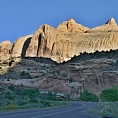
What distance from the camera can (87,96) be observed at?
81.9 meters

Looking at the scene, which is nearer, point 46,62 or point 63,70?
point 63,70

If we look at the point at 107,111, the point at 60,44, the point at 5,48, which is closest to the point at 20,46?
the point at 5,48

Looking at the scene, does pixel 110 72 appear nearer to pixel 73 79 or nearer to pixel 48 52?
pixel 73 79

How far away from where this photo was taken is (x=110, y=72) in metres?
91.4

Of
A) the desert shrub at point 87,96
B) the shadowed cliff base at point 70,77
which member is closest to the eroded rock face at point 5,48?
the shadowed cliff base at point 70,77

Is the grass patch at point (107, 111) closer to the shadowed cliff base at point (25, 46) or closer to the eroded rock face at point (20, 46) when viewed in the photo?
the eroded rock face at point (20, 46)

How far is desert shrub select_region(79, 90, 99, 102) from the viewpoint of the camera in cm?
8035

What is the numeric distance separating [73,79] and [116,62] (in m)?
15.2

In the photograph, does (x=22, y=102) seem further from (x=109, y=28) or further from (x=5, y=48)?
(x=5, y=48)

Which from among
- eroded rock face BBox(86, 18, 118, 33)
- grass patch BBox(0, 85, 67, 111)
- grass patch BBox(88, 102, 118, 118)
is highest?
eroded rock face BBox(86, 18, 118, 33)

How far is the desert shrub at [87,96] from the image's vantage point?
80350mm

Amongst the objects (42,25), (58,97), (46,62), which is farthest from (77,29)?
(58,97)

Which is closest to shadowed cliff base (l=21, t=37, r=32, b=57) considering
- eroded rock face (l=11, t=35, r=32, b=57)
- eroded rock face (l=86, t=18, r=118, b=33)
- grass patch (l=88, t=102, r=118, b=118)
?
eroded rock face (l=11, t=35, r=32, b=57)

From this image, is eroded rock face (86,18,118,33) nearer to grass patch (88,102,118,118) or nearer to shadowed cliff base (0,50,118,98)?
shadowed cliff base (0,50,118,98)
